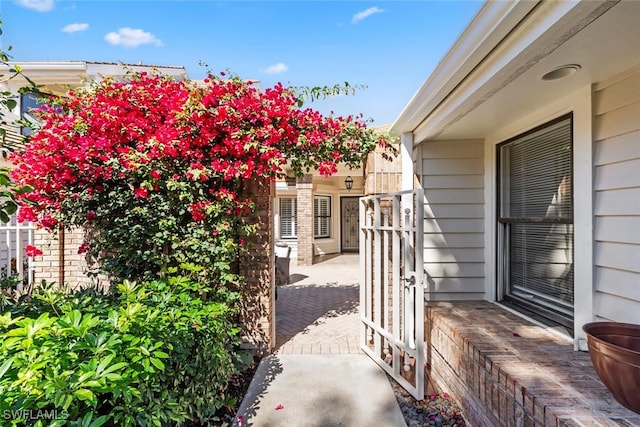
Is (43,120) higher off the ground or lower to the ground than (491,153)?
higher

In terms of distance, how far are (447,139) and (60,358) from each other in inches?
138

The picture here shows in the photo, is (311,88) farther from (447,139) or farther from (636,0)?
(636,0)

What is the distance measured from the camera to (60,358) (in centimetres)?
126

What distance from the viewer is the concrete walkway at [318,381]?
2.37 m

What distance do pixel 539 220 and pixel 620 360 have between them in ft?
4.94

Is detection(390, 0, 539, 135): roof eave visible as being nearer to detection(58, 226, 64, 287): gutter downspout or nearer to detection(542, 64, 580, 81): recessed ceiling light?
detection(542, 64, 580, 81): recessed ceiling light

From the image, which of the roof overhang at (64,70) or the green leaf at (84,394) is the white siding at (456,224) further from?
the roof overhang at (64,70)

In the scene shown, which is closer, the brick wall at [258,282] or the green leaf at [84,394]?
the green leaf at [84,394]

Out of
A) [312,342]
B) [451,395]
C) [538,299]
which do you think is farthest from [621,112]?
[312,342]

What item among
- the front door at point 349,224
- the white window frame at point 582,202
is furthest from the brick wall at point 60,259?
the front door at point 349,224

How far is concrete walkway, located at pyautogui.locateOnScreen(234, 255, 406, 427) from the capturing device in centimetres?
237

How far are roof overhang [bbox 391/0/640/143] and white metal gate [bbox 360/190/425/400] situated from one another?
81 cm

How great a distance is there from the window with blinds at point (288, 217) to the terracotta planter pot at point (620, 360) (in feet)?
32.3

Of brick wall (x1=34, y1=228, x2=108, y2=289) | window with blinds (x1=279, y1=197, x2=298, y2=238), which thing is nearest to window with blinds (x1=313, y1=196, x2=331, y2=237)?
window with blinds (x1=279, y1=197, x2=298, y2=238)
